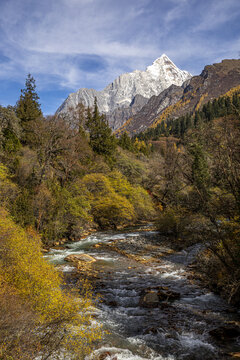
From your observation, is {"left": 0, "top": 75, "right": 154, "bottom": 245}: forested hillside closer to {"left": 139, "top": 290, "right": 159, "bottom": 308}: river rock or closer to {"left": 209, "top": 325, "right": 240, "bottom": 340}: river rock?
{"left": 139, "top": 290, "right": 159, "bottom": 308}: river rock

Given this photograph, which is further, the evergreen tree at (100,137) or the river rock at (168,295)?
the evergreen tree at (100,137)

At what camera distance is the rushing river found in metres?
7.38

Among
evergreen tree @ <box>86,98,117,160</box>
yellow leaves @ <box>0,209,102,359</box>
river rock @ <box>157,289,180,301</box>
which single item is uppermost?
evergreen tree @ <box>86,98,117,160</box>

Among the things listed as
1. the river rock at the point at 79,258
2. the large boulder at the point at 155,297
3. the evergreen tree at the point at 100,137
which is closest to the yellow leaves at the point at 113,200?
the evergreen tree at the point at 100,137

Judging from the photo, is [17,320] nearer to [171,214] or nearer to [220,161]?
[220,161]

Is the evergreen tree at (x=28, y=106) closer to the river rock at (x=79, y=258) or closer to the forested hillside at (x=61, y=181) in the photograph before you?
the forested hillside at (x=61, y=181)

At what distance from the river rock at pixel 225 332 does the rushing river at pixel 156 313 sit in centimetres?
10

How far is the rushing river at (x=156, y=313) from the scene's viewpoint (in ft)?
24.2

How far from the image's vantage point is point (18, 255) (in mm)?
9023

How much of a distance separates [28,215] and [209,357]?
56.1 ft

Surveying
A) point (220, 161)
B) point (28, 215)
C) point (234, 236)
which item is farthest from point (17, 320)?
point (28, 215)

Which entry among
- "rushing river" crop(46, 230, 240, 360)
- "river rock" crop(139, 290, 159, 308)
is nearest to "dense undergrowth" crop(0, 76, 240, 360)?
"rushing river" crop(46, 230, 240, 360)

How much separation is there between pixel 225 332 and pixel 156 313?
112 inches

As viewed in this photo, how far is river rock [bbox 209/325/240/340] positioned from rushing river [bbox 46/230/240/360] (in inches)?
3.9
